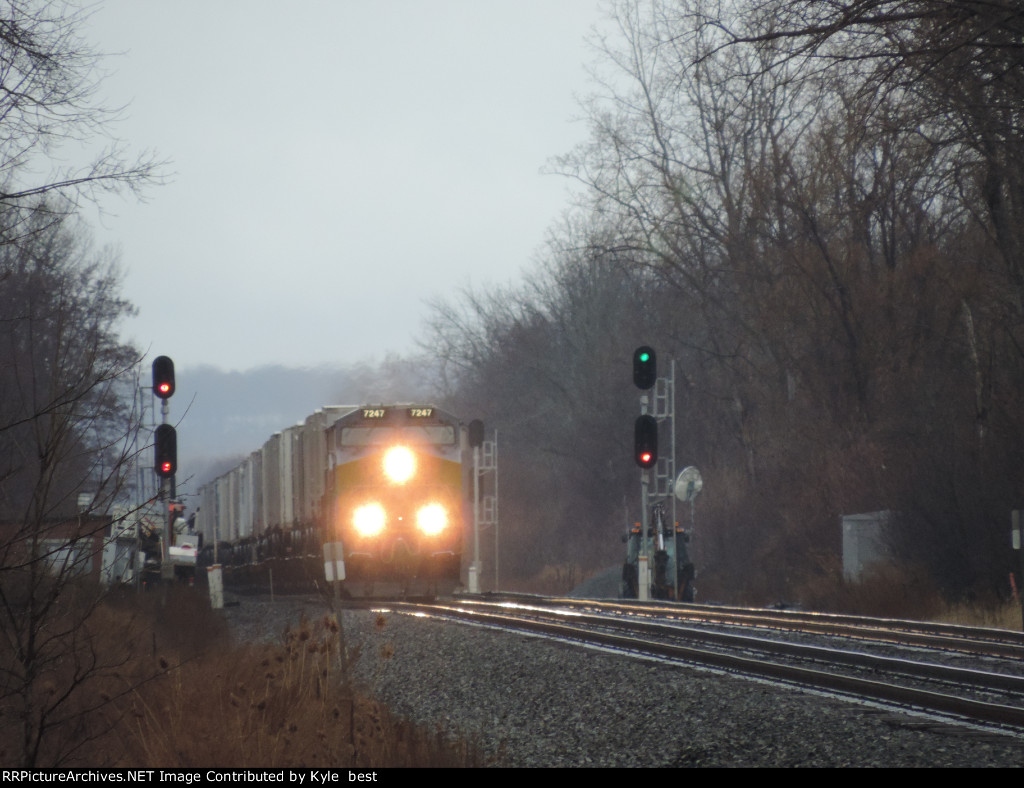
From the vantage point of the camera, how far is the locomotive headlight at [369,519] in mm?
21422

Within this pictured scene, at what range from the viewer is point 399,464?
2169cm

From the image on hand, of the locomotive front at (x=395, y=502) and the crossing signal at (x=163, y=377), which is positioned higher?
the crossing signal at (x=163, y=377)

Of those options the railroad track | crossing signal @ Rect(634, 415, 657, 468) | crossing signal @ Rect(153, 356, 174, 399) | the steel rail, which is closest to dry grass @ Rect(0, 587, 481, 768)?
the steel rail

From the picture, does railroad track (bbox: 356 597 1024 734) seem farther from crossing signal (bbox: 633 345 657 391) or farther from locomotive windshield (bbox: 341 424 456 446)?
crossing signal (bbox: 633 345 657 391)

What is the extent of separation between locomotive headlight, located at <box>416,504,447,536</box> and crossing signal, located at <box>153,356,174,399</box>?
223 inches

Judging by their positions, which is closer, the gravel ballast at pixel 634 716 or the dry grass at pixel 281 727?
the gravel ballast at pixel 634 716

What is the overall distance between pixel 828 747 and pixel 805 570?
2019 centimetres

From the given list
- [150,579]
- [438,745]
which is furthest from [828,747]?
[150,579]

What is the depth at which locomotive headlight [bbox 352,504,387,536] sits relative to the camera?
70.3 ft

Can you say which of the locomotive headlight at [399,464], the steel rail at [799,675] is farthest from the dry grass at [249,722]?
the locomotive headlight at [399,464]

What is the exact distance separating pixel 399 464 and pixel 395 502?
68 cm

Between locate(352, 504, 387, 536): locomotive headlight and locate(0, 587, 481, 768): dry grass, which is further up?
locate(352, 504, 387, 536): locomotive headlight

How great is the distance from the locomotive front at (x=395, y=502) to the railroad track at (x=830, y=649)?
3.05m

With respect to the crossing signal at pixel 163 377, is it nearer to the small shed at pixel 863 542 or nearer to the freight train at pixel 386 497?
the freight train at pixel 386 497
